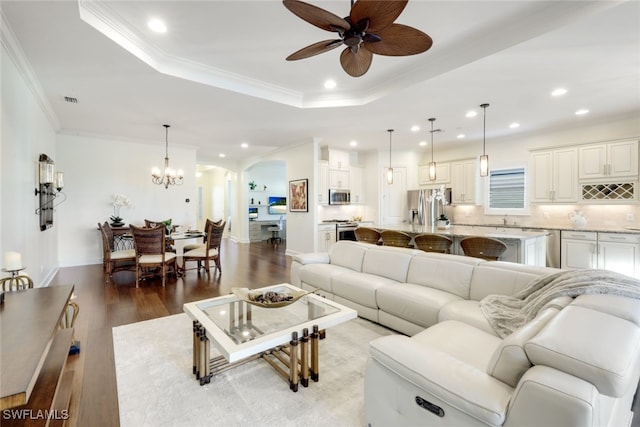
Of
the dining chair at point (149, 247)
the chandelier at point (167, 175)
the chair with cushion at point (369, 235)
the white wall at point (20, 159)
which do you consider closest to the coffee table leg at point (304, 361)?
the white wall at point (20, 159)

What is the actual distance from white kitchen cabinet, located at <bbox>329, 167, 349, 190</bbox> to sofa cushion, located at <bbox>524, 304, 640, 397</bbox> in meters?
6.21

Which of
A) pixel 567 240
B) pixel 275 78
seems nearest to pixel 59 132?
pixel 275 78

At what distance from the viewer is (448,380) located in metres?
1.28

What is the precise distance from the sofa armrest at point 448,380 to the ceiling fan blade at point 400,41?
1950 mm

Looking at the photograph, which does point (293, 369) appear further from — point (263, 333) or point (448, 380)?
point (448, 380)

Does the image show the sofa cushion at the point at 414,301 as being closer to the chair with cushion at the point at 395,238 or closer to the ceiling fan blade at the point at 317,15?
the chair with cushion at the point at 395,238

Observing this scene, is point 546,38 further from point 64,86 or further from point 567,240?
point 64,86

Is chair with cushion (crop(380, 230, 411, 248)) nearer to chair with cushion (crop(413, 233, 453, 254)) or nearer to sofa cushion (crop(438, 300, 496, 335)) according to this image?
chair with cushion (crop(413, 233, 453, 254))

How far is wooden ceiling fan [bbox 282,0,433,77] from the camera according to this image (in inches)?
66.8

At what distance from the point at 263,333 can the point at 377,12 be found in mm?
2262

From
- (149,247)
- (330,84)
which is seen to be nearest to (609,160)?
(330,84)

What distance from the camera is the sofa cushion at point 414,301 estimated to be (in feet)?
8.30

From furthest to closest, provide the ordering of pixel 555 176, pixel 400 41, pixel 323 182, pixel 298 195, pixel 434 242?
pixel 298 195 → pixel 323 182 → pixel 555 176 → pixel 434 242 → pixel 400 41

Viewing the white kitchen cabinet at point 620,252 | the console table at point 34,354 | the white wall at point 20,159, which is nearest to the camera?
the console table at point 34,354
